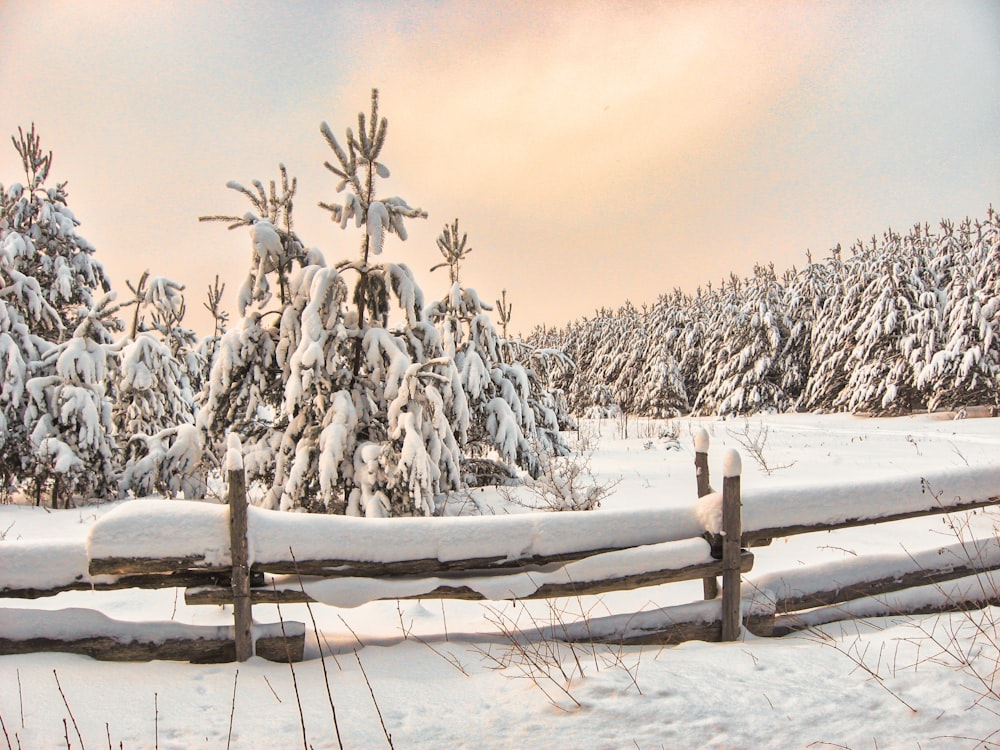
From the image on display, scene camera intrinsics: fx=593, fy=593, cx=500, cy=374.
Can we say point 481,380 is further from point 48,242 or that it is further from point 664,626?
point 48,242

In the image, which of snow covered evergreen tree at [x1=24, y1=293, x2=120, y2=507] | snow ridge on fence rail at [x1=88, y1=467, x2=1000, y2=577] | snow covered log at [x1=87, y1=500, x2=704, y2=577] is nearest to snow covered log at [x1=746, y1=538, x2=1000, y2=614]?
snow ridge on fence rail at [x1=88, y1=467, x2=1000, y2=577]

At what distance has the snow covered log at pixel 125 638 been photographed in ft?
11.3

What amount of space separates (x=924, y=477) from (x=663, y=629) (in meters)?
2.43

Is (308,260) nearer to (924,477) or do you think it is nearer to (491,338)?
(491,338)

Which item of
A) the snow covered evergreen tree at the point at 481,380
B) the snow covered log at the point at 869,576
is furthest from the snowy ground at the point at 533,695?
the snow covered evergreen tree at the point at 481,380

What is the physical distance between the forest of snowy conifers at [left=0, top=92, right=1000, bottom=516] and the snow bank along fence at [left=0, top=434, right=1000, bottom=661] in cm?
246

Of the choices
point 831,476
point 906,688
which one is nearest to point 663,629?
point 906,688

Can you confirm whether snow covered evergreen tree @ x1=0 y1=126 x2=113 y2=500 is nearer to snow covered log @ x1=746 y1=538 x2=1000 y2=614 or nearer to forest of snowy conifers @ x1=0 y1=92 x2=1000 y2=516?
forest of snowy conifers @ x1=0 y1=92 x2=1000 y2=516

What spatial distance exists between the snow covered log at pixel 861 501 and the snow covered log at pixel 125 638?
3262 millimetres

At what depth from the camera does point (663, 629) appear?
4.07 metres

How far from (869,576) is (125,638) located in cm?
517

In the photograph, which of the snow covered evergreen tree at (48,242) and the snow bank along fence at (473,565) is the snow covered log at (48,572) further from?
the snow covered evergreen tree at (48,242)

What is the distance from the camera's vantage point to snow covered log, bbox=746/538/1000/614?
14.4 feet

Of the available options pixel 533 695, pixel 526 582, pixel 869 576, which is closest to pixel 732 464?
pixel 526 582
